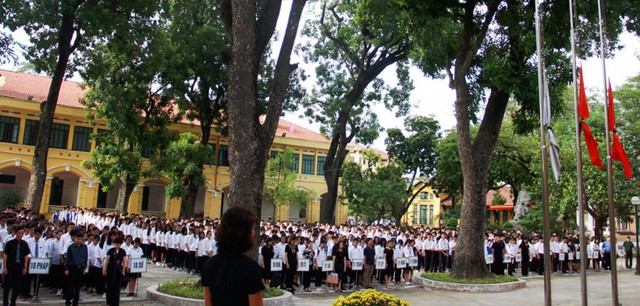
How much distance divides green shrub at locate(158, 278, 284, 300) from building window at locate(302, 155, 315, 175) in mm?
32334

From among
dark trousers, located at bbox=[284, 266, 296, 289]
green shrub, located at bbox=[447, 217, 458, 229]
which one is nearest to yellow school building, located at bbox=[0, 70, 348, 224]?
green shrub, located at bbox=[447, 217, 458, 229]

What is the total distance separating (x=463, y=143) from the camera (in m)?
15.3

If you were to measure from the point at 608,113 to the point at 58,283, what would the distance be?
41.8 feet

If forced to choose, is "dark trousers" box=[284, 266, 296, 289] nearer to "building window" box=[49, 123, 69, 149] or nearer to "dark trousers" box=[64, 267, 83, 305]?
"dark trousers" box=[64, 267, 83, 305]

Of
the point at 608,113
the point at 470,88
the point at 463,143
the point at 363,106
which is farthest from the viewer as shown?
the point at 363,106

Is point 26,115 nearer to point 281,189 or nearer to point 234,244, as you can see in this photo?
point 281,189

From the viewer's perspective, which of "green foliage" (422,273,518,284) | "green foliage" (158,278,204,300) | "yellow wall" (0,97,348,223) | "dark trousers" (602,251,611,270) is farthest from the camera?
"yellow wall" (0,97,348,223)

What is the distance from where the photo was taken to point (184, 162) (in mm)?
30078

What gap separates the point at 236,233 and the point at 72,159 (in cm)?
3437

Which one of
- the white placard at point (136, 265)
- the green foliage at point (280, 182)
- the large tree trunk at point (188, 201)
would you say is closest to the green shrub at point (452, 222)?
the green foliage at point (280, 182)

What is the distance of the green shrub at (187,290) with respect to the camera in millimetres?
10297

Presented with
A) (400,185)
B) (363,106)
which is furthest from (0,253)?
(400,185)

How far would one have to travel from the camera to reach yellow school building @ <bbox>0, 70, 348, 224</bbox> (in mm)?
31969

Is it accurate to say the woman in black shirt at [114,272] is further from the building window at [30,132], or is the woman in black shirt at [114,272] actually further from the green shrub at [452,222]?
the green shrub at [452,222]
